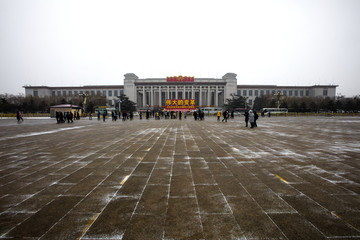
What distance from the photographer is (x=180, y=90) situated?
100 m

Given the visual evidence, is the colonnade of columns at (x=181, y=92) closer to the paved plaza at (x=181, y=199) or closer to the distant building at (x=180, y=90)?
the distant building at (x=180, y=90)

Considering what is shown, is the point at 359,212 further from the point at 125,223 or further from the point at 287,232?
the point at 125,223

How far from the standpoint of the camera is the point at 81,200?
2.98 metres

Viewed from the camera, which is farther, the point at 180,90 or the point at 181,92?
the point at 181,92

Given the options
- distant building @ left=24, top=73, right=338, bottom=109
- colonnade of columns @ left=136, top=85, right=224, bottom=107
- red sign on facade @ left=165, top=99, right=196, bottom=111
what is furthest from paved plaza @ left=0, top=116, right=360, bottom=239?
colonnade of columns @ left=136, top=85, right=224, bottom=107

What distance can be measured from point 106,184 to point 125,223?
1485mm

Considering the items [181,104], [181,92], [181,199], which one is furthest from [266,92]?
[181,199]

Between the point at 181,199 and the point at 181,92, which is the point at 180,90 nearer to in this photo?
the point at 181,92

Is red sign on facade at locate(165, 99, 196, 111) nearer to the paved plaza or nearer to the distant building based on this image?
the distant building

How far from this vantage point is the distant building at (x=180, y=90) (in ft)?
315

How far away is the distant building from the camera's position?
315 feet

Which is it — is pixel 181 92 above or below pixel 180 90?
below

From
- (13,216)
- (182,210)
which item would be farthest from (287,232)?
(13,216)

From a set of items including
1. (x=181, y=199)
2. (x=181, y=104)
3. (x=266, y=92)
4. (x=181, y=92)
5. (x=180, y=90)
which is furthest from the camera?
(x=181, y=92)
